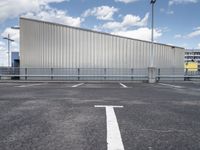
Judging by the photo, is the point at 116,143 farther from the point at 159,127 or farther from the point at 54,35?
the point at 54,35

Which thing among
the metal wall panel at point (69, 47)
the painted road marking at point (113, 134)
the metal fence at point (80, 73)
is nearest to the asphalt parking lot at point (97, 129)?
the painted road marking at point (113, 134)

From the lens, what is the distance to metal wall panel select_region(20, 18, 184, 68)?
23562 mm

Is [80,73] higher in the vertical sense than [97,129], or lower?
higher

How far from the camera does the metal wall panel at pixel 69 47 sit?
77.3 ft

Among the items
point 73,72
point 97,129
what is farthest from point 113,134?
point 73,72

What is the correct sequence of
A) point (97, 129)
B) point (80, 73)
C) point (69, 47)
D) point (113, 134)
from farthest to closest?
point (69, 47), point (80, 73), point (97, 129), point (113, 134)

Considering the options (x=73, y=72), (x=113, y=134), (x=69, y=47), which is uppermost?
(x=69, y=47)

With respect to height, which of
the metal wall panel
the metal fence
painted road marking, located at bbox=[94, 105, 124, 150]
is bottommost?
painted road marking, located at bbox=[94, 105, 124, 150]

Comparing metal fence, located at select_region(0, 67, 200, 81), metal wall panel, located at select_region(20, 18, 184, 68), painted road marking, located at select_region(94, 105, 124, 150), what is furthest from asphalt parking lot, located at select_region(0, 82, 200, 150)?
metal wall panel, located at select_region(20, 18, 184, 68)

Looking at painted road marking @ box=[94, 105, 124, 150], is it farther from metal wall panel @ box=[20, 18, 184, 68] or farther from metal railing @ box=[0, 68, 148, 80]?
metal wall panel @ box=[20, 18, 184, 68]

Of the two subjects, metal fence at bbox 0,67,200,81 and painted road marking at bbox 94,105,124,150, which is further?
metal fence at bbox 0,67,200,81

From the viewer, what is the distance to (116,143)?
3113mm

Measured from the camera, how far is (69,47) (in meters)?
23.6

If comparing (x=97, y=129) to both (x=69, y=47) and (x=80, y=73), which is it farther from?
(x=69, y=47)
